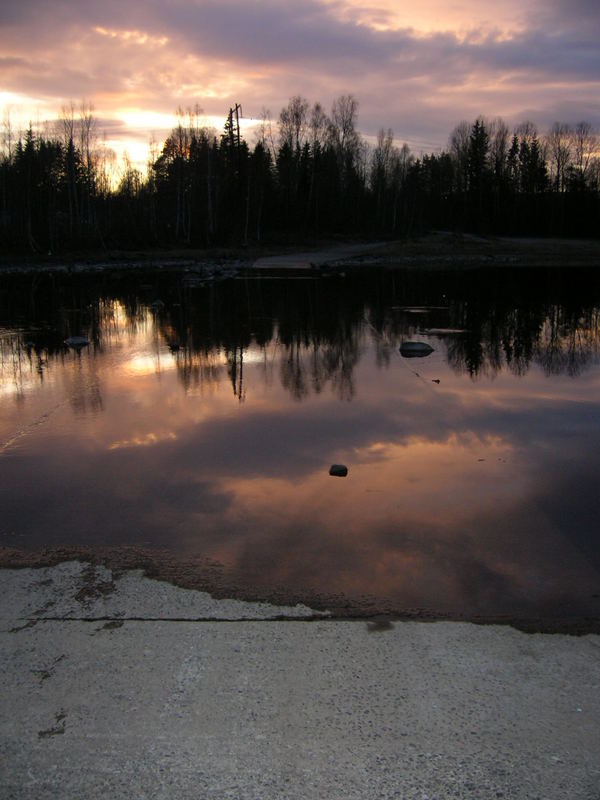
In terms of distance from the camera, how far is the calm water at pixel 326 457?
5.40m

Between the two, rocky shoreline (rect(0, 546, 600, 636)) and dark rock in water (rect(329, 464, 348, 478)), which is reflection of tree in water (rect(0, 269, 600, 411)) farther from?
rocky shoreline (rect(0, 546, 600, 636))

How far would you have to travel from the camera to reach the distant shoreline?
4809 centimetres

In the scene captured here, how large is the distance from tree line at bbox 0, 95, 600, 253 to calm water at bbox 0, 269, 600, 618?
44800mm

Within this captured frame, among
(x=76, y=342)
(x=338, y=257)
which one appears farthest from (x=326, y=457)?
(x=338, y=257)

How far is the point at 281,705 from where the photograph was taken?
3.54 metres

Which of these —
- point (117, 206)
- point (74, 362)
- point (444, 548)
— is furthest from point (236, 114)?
point (444, 548)

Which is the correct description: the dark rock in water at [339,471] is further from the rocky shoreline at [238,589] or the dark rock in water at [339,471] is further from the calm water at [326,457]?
the rocky shoreline at [238,589]

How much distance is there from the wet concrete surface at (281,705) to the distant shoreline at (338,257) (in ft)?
135

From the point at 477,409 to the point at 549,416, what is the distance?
98 centimetres

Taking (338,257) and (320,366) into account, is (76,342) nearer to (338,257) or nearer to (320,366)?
(320,366)

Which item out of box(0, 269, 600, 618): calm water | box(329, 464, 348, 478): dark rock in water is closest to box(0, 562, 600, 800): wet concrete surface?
box(0, 269, 600, 618): calm water

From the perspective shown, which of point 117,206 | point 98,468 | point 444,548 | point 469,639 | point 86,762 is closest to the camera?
point 86,762

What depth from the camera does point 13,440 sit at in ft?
28.2

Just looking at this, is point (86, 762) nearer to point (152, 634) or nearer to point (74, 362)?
point (152, 634)
